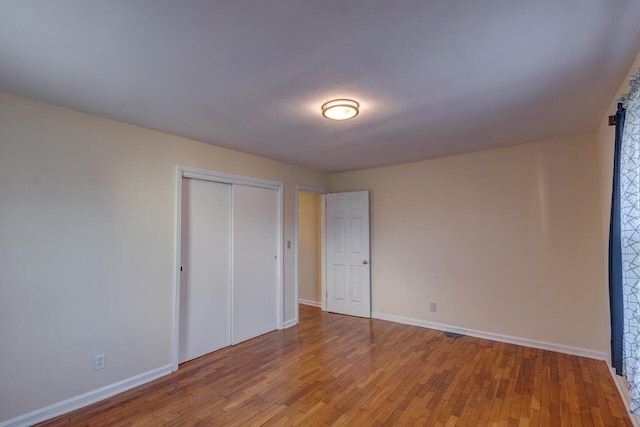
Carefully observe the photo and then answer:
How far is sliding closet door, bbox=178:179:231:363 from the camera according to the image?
335 centimetres

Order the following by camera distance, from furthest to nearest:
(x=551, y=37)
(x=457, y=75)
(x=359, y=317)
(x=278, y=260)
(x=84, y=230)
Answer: (x=359, y=317), (x=278, y=260), (x=84, y=230), (x=457, y=75), (x=551, y=37)

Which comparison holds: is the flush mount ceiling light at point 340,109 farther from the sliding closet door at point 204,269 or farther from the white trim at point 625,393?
the white trim at point 625,393

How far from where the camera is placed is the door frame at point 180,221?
10.3 feet

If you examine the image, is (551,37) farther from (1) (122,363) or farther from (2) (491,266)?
(1) (122,363)

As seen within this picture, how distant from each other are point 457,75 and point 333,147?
189 centimetres

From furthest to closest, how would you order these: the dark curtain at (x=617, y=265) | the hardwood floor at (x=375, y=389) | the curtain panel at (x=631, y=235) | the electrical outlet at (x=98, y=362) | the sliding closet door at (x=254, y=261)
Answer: the sliding closet door at (x=254, y=261)
the electrical outlet at (x=98, y=362)
the hardwood floor at (x=375, y=389)
the dark curtain at (x=617, y=265)
the curtain panel at (x=631, y=235)

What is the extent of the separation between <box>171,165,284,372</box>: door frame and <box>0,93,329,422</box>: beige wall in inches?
2.1

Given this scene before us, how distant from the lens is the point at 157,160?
3.07 meters

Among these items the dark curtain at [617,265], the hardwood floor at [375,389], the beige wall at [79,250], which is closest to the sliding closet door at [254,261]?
the hardwood floor at [375,389]

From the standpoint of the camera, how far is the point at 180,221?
3221 millimetres

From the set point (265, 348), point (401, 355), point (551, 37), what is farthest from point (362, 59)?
point (265, 348)

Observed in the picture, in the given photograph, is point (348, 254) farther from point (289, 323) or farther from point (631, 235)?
point (631, 235)

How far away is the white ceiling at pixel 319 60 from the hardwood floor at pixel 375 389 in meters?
2.42

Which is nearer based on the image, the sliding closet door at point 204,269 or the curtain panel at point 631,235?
the curtain panel at point 631,235
